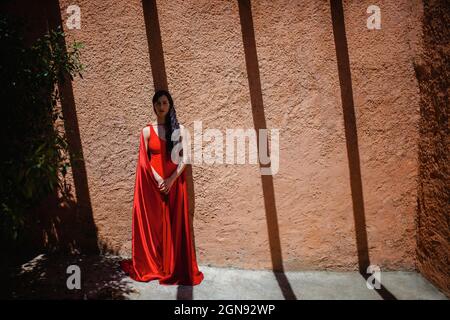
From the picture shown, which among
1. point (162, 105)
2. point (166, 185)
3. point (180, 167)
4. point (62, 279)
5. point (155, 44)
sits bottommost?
point (62, 279)

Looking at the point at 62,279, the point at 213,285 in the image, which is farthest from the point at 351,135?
the point at 62,279

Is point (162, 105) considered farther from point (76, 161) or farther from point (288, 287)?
point (288, 287)

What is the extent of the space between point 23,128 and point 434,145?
3.83 meters

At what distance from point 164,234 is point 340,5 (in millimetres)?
3036

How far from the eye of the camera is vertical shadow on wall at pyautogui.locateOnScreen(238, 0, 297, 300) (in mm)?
3352

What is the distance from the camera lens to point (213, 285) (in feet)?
10.9

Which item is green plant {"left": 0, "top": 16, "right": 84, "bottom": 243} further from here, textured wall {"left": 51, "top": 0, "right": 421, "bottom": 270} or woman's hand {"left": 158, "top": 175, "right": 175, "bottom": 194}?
woman's hand {"left": 158, "top": 175, "right": 175, "bottom": 194}

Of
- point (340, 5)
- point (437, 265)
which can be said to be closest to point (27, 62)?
point (340, 5)

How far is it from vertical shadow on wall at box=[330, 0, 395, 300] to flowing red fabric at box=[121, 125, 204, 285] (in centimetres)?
182

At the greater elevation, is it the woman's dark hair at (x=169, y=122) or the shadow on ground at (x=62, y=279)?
the woman's dark hair at (x=169, y=122)

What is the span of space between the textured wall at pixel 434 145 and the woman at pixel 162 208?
2.44m

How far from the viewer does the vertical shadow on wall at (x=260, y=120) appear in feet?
11.0

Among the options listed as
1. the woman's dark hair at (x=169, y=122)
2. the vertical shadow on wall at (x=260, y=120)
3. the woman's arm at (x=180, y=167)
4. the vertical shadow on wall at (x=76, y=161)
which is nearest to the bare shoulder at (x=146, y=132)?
the woman's dark hair at (x=169, y=122)

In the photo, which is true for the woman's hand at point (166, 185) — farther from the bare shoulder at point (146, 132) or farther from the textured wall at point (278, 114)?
the bare shoulder at point (146, 132)
